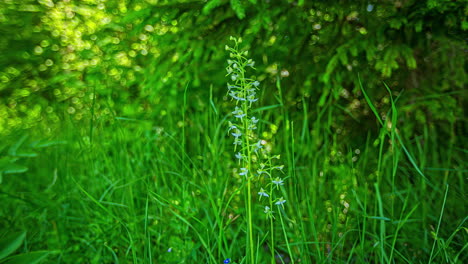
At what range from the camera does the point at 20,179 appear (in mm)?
2662

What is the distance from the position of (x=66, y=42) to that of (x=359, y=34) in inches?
154

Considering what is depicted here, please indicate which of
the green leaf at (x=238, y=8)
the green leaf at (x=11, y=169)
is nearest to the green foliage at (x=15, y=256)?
the green leaf at (x=11, y=169)

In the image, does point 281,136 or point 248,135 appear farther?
point 281,136

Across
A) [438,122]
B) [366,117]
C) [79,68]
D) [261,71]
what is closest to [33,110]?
[79,68]

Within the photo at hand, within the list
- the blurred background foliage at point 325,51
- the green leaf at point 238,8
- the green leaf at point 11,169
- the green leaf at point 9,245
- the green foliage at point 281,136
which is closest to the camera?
the green leaf at point 9,245

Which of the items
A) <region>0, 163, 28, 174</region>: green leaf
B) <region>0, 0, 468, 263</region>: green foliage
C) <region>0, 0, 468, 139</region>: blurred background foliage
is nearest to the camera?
<region>0, 163, 28, 174</region>: green leaf

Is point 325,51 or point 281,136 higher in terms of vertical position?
point 325,51

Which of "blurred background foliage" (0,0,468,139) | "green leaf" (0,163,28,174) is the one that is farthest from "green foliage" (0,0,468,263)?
"green leaf" (0,163,28,174)

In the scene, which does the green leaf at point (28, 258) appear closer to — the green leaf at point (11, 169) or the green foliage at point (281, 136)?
the green leaf at point (11, 169)

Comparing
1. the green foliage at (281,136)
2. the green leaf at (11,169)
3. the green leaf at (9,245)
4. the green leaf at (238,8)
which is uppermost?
the green leaf at (238,8)

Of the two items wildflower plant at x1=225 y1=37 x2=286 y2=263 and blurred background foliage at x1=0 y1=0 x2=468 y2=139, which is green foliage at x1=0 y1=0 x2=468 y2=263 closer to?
blurred background foliage at x1=0 y1=0 x2=468 y2=139

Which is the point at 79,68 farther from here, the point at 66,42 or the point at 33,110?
the point at 33,110

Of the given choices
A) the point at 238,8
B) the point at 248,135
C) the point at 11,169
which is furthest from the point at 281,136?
the point at 11,169

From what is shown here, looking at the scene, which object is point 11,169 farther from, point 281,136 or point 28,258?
point 281,136
